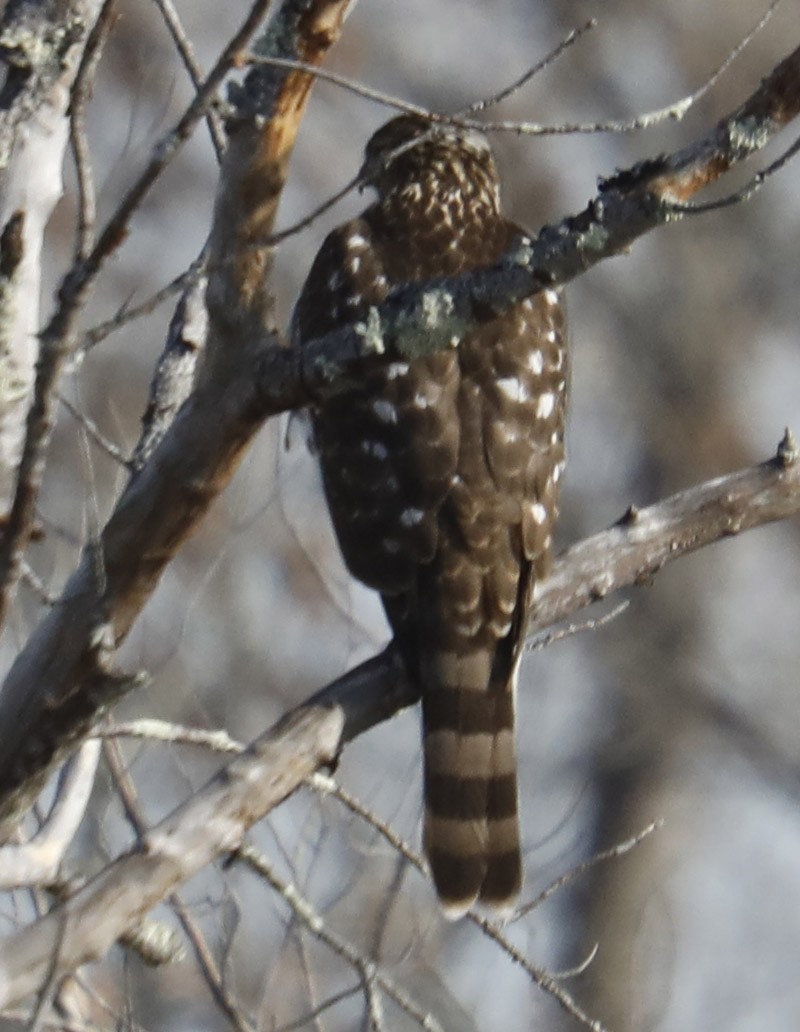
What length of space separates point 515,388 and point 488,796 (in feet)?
2.62

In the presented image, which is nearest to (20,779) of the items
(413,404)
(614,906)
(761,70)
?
(413,404)

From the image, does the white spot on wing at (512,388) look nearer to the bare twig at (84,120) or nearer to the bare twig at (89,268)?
the bare twig at (84,120)

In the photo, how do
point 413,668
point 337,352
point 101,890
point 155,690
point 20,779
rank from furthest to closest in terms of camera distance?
1. point 155,690
2. point 413,668
3. point 20,779
4. point 101,890
5. point 337,352

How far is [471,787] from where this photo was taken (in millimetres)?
4070

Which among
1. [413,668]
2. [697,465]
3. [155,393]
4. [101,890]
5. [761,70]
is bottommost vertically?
[101,890]

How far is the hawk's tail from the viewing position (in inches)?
158

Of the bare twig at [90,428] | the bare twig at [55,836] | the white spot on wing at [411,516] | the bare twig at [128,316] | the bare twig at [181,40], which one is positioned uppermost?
the bare twig at [181,40]

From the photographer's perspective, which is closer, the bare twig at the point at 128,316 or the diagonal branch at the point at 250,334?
the bare twig at the point at 128,316

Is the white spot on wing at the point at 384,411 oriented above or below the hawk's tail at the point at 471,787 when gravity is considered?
above

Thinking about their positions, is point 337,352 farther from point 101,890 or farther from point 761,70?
point 761,70

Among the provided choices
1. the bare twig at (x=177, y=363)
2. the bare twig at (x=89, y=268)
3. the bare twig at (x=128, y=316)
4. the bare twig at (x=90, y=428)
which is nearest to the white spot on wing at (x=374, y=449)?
the bare twig at (x=177, y=363)

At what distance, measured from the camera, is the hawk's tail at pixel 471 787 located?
4004 mm

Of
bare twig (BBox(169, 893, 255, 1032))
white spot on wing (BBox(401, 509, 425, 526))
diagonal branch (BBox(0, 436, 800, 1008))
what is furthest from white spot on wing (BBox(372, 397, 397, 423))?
bare twig (BBox(169, 893, 255, 1032))

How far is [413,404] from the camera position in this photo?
3982mm
